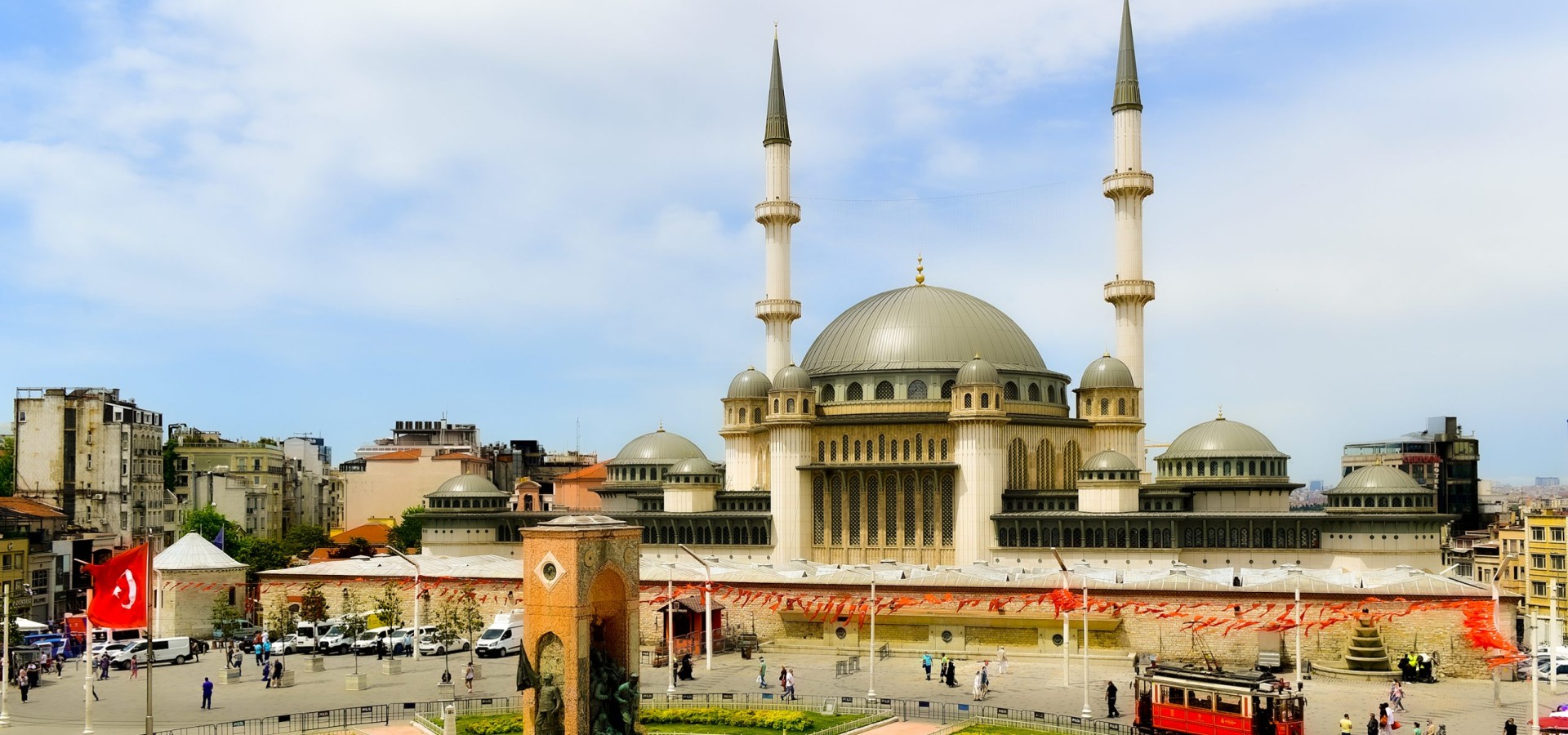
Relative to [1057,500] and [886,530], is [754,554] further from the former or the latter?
[1057,500]

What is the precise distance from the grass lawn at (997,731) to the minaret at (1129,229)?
39.2m

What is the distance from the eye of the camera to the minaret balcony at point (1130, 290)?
7438 centimetres

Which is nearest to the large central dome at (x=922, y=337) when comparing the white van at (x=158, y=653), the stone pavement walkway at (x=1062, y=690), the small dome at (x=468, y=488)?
the small dome at (x=468, y=488)

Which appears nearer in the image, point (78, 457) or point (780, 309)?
point (780, 309)

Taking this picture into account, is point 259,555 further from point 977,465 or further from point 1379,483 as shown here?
point 1379,483

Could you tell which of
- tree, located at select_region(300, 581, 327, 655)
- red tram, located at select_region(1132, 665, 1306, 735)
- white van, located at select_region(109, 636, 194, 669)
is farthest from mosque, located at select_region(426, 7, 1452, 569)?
red tram, located at select_region(1132, 665, 1306, 735)

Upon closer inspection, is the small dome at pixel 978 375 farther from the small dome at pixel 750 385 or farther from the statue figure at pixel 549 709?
the statue figure at pixel 549 709

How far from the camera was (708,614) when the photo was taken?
161 ft

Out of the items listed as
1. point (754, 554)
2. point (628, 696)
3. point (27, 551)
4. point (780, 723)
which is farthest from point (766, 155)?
point (628, 696)

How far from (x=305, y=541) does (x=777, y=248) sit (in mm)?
42654

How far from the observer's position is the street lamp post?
49.6m

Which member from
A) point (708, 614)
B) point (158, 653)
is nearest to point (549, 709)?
point (708, 614)

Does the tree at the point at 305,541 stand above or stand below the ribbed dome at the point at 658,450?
below

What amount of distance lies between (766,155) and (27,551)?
42.6m
